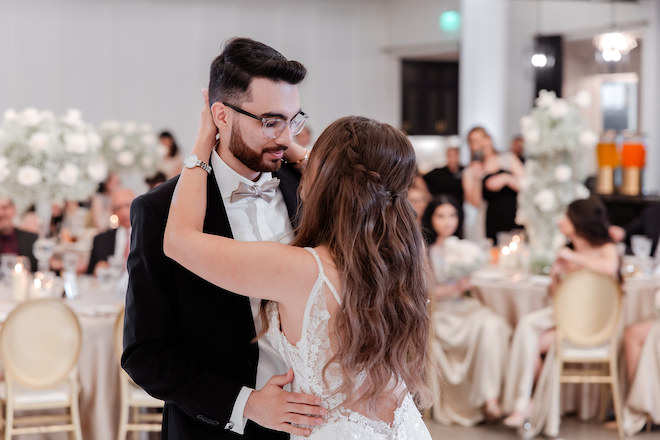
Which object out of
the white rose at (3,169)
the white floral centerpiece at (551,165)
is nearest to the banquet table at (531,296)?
the white floral centerpiece at (551,165)

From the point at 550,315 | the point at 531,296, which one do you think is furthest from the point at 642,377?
the point at 531,296

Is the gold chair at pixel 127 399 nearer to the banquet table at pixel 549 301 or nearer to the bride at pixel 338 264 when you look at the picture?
the banquet table at pixel 549 301

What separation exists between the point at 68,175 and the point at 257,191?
14.0 feet

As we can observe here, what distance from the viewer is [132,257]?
5.93 feet

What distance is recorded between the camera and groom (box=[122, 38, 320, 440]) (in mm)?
1789

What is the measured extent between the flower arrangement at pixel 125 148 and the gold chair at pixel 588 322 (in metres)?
4.80

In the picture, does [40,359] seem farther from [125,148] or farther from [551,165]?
[125,148]

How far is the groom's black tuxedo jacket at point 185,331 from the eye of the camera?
1.79 metres

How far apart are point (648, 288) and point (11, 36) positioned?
27.3ft

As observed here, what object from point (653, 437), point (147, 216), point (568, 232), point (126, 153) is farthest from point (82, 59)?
point (147, 216)

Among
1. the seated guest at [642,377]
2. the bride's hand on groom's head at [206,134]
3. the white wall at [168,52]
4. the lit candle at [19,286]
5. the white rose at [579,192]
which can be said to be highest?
the white wall at [168,52]

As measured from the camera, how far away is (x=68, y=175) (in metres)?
5.85

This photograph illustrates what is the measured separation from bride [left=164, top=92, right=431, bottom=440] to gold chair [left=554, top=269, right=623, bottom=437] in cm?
367

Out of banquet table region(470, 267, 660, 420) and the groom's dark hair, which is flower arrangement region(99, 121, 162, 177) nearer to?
banquet table region(470, 267, 660, 420)
